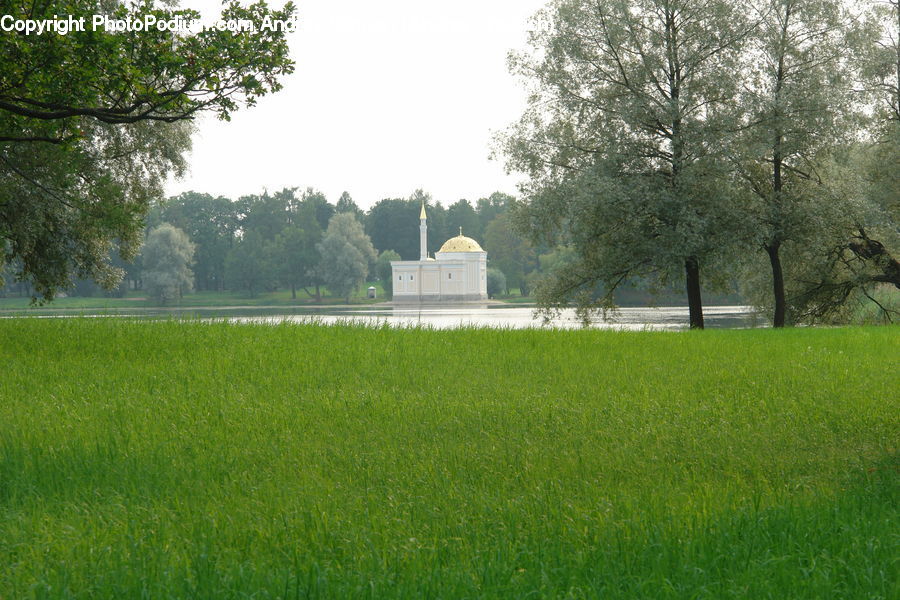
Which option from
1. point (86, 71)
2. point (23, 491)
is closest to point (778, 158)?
point (86, 71)

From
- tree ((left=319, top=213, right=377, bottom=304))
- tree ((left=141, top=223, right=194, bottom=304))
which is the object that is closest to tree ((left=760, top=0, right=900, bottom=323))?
tree ((left=141, top=223, right=194, bottom=304))

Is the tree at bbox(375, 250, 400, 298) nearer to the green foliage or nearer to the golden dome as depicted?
the golden dome

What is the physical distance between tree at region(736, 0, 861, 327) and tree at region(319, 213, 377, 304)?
276ft

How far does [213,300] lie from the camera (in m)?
107

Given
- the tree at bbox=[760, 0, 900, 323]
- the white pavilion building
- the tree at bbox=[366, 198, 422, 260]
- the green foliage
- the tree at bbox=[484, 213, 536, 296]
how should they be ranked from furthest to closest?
the tree at bbox=[366, 198, 422, 260]
the tree at bbox=[484, 213, 536, 296]
the green foliage
the white pavilion building
the tree at bbox=[760, 0, 900, 323]

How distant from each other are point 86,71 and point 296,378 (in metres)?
5.78

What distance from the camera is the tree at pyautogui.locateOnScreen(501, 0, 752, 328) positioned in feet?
76.7

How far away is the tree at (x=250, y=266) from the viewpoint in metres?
114

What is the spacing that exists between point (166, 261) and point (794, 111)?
8184cm

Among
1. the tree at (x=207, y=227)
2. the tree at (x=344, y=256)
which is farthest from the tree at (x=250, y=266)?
the tree at (x=344, y=256)

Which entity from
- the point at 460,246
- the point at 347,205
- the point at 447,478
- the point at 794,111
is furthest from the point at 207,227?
the point at 447,478

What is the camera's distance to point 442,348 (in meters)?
15.2

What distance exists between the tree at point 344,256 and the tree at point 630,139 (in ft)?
268

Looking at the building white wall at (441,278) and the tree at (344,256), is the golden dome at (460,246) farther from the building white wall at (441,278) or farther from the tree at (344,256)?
the tree at (344,256)
